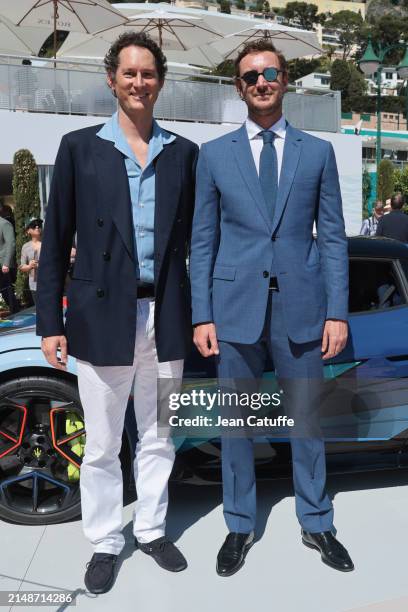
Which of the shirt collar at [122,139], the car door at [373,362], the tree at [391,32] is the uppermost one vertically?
the tree at [391,32]

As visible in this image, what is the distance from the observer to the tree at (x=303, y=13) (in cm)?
13775

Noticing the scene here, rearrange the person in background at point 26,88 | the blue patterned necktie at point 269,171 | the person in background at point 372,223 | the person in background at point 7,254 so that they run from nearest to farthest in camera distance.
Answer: the blue patterned necktie at point 269,171, the person in background at point 7,254, the person in background at point 372,223, the person in background at point 26,88

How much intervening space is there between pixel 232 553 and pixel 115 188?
1.48 meters

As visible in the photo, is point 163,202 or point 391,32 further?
point 391,32

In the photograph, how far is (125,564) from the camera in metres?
2.68

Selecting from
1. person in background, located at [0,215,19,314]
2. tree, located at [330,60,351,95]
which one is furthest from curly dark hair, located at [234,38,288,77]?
tree, located at [330,60,351,95]

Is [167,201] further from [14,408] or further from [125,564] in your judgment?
A: [125,564]

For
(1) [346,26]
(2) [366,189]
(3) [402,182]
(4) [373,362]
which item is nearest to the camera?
(4) [373,362]

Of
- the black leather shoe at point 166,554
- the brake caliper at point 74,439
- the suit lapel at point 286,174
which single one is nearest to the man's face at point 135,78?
the suit lapel at point 286,174

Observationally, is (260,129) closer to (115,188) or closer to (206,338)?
(115,188)

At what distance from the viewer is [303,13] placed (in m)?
139

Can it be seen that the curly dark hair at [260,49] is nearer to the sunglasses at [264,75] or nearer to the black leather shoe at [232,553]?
the sunglasses at [264,75]

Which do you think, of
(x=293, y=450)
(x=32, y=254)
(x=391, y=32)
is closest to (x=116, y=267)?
(x=293, y=450)

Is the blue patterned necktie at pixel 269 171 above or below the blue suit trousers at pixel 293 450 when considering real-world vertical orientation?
above
